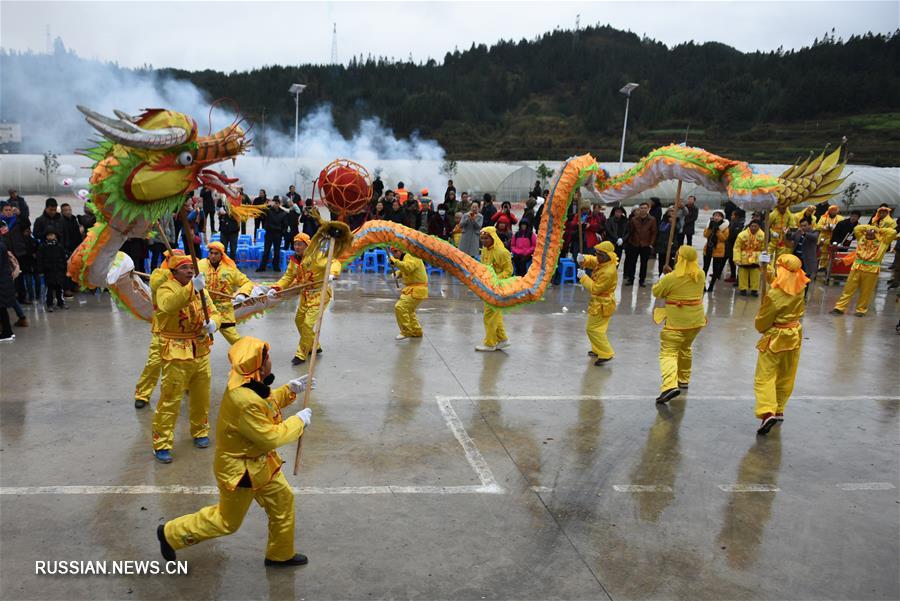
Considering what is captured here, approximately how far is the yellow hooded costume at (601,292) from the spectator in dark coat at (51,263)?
7726mm

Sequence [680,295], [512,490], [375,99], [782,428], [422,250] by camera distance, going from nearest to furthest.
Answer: [512,490]
[782,428]
[680,295]
[422,250]
[375,99]

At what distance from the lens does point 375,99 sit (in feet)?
195

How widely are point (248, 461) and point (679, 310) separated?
5.07 m

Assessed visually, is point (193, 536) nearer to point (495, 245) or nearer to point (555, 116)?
point (495, 245)

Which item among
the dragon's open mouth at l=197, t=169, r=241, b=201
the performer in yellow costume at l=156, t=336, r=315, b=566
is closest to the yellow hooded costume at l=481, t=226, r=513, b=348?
the dragon's open mouth at l=197, t=169, r=241, b=201

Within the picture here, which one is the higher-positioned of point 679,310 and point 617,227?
point 617,227

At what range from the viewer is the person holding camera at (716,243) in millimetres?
13750

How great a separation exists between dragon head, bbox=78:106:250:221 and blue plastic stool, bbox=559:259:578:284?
936cm

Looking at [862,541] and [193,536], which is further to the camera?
[862,541]

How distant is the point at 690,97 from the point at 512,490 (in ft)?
212

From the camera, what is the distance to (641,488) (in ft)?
18.3

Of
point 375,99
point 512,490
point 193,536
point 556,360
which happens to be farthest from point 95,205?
point 375,99

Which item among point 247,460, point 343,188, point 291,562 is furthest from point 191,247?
point 291,562

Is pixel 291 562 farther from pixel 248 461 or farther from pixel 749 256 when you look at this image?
pixel 749 256
